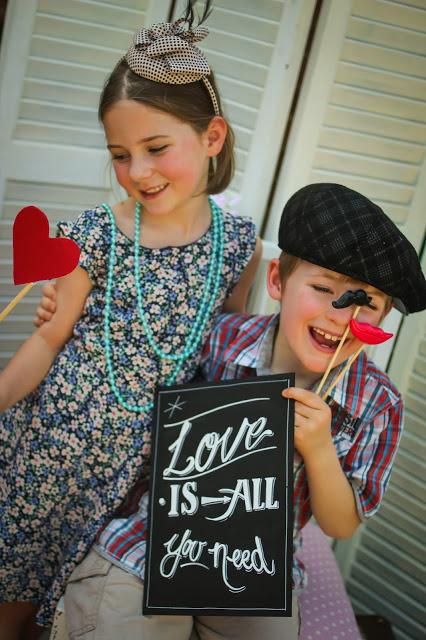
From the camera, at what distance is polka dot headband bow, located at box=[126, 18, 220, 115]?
1.53 meters

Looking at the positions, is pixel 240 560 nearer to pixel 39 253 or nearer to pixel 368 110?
pixel 39 253

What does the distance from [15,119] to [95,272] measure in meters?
0.66

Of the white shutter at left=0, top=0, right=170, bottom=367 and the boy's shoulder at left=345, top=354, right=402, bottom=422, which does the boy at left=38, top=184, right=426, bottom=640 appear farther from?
the white shutter at left=0, top=0, right=170, bottom=367

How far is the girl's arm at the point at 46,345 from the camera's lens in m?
1.63

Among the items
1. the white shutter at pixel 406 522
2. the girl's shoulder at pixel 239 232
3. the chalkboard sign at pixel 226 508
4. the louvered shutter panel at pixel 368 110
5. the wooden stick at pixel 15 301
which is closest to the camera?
the wooden stick at pixel 15 301

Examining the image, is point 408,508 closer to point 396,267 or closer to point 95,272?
point 396,267

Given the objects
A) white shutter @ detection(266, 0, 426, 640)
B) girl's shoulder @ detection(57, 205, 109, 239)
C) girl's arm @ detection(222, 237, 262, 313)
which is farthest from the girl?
white shutter @ detection(266, 0, 426, 640)

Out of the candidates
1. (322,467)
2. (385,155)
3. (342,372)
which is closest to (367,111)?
(385,155)

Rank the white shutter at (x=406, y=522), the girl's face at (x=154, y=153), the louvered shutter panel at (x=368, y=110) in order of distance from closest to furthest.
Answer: the girl's face at (x=154, y=153) < the louvered shutter panel at (x=368, y=110) < the white shutter at (x=406, y=522)

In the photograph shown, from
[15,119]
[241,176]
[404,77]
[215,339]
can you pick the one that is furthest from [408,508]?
[15,119]

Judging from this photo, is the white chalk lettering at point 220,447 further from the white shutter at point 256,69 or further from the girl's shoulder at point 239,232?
the white shutter at point 256,69

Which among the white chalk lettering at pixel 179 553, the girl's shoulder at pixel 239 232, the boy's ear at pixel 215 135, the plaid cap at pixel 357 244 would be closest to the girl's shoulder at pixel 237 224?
the girl's shoulder at pixel 239 232

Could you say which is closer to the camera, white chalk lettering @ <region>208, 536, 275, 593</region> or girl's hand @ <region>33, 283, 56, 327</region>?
white chalk lettering @ <region>208, 536, 275, 593</region>

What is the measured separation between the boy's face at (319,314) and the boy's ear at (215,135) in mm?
315
